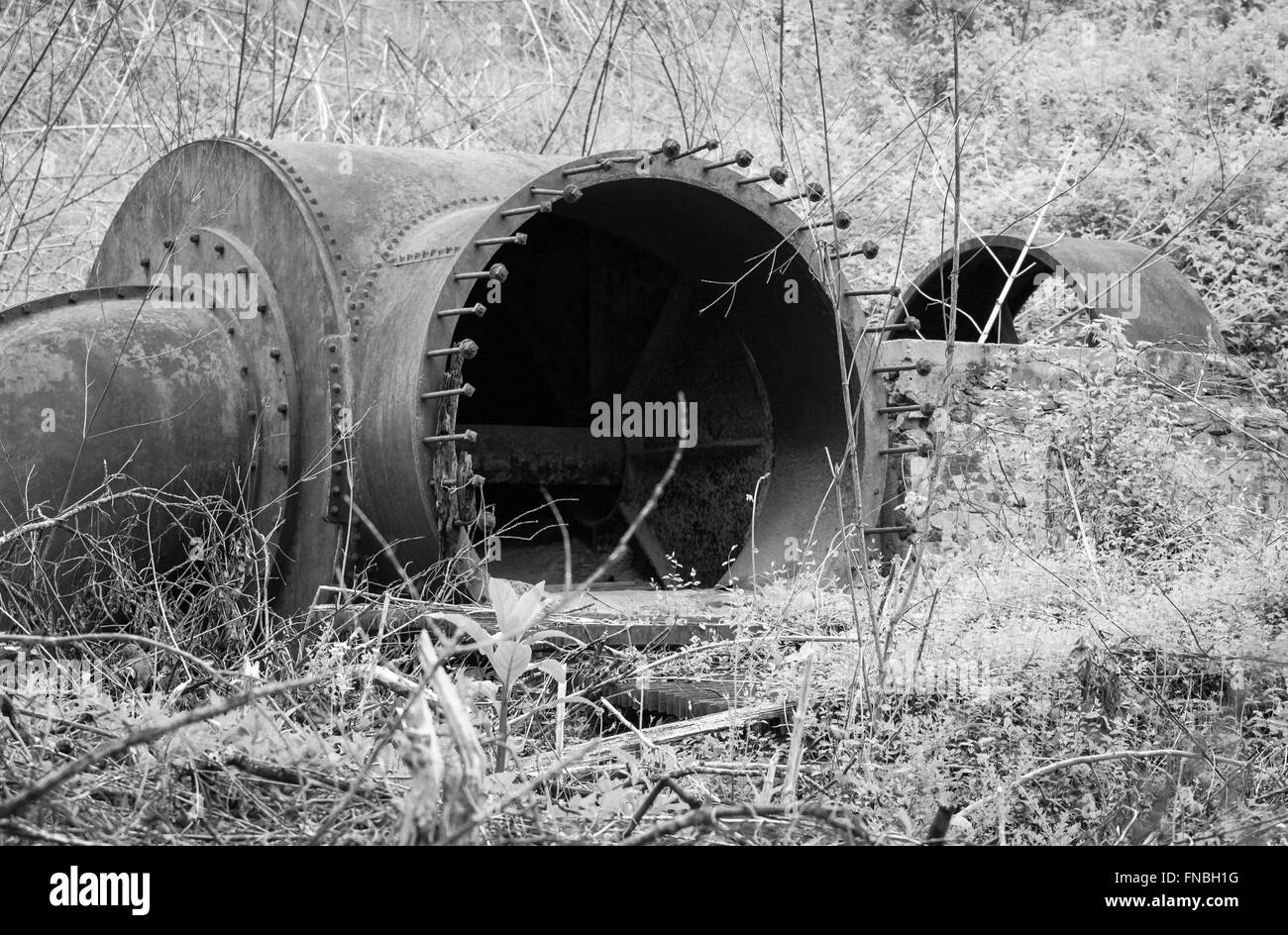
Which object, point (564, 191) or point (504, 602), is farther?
point (564, 191)

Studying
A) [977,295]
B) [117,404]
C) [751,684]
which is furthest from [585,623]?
[977,295]

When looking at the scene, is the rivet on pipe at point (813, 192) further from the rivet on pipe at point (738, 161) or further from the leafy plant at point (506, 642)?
the leafy plant at point (506, 642)

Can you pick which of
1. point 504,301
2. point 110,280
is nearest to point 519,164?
point 504,301

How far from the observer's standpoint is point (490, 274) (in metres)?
4.34

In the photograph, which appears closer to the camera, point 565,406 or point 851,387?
point 851,387

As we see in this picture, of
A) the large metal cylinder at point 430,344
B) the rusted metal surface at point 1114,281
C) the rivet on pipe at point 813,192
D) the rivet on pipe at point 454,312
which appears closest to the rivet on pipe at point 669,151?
the large metal cylinder at point 430,344

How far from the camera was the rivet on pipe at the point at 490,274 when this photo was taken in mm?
4293

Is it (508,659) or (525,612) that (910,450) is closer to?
(508,659)

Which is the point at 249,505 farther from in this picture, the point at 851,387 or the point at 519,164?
the point at 851,387

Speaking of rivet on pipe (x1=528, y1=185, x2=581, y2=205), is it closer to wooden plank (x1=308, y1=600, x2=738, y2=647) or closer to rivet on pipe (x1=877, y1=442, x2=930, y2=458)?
wooden plank (x1=308, y1=600, x2=738, y2=647)

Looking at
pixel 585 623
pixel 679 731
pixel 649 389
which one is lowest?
pixel 679 731

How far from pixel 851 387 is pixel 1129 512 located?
1801 millimetres
